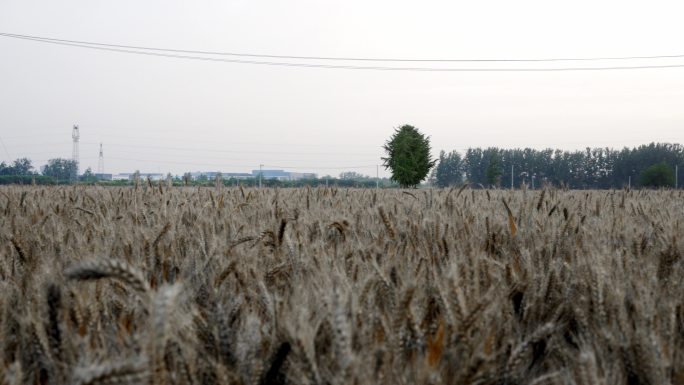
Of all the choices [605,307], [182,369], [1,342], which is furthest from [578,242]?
[1,342]

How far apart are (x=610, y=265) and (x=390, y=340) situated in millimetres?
856

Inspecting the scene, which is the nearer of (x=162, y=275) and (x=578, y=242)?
(x=162, y=275)

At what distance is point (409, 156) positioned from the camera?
66438mm

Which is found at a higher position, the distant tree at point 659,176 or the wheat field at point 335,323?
the distant tree at point 659,176

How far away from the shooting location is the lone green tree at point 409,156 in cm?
6656

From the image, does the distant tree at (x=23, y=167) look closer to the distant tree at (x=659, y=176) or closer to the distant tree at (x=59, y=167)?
the distant tree at (x=59, y=167)

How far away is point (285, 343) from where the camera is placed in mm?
889

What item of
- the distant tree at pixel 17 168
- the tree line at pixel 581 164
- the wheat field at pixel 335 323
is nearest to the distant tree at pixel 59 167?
the distant tree at pixel 17 168

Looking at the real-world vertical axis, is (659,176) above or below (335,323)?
above

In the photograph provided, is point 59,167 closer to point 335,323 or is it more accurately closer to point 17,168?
point 17,168

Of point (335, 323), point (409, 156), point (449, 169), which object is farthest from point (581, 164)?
point (335, 323)

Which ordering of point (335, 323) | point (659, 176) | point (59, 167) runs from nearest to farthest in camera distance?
point (335, 323)
point (659, 176)
point (59, 167)

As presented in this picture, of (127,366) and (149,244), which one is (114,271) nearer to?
(127,366)

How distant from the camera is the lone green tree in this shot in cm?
6656
